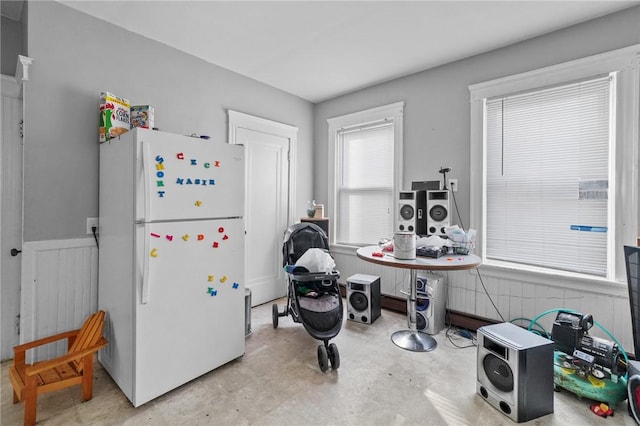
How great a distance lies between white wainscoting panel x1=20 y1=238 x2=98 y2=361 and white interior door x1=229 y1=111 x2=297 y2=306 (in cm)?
157

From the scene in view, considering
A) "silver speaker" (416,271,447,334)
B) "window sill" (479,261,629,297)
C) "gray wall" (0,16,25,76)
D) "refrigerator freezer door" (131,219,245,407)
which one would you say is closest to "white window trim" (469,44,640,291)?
"window sill" (479,261,629,297)

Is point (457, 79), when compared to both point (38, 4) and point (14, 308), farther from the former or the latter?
point (14, 308)

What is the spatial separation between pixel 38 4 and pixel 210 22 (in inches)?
47.2

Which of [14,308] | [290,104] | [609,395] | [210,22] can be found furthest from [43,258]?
[609,395]

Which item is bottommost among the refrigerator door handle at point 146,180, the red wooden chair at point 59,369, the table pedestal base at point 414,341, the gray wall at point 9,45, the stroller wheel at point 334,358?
the table pedestal base at point 414,341

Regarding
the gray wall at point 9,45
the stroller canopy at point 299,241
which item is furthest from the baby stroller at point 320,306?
the gray wall at point 9,45

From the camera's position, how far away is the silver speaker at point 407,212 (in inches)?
121

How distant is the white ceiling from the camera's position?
227cm

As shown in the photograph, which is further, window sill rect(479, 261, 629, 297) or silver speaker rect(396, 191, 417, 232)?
silver speaker rect(396, 191, 417, 232)

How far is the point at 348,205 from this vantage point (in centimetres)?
418

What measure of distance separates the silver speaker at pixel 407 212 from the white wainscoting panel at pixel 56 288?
2.85 metres

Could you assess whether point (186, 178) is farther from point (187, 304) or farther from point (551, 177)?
point (551, 177)

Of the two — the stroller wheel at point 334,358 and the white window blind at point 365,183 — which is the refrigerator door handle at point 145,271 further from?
the white window blind at point 365,183

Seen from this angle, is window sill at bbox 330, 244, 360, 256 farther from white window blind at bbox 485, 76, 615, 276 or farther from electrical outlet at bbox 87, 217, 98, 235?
electrical outlet at bbox 87, 217, 98, 235
